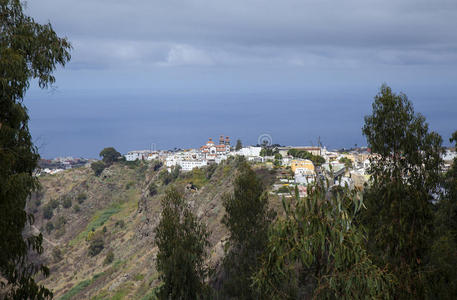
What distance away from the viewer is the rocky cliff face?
39406 millimetres

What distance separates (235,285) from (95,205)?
6219cm

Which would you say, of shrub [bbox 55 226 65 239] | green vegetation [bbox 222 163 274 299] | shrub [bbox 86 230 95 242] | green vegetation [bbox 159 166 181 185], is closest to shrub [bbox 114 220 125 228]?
shrub [bbox 86 230 95 242]

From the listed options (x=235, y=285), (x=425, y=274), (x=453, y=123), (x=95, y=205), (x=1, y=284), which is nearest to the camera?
(x=1, y=284)

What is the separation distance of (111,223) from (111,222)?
19.2 inches

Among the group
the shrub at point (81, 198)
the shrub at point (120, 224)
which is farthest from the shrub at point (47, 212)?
the shrub at point (120, 224)

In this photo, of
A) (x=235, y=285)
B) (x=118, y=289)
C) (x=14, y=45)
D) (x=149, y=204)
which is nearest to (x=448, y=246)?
(x=235, y=285)

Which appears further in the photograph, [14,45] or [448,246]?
[448,246]

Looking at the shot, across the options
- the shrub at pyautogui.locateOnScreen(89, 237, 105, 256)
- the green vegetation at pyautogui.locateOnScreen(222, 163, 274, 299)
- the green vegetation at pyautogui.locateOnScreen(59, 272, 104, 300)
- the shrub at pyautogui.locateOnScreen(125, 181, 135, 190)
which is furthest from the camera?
the shrub at pyautogui.locateOnScreen(125, 181, 135, 190)

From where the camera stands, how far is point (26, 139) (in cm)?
727

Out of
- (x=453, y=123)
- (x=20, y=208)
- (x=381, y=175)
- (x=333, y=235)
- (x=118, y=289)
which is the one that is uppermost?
(x=453, y=123)

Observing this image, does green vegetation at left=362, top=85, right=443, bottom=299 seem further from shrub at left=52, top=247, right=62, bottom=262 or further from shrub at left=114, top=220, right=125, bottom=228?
shrub at left=114, top=220, right=125, bottom=228

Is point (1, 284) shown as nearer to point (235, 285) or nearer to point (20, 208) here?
point (20, 208)

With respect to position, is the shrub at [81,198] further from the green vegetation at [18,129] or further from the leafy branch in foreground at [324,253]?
the leafy branch in foreground at [324,253]

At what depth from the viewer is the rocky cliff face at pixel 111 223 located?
129 ft
